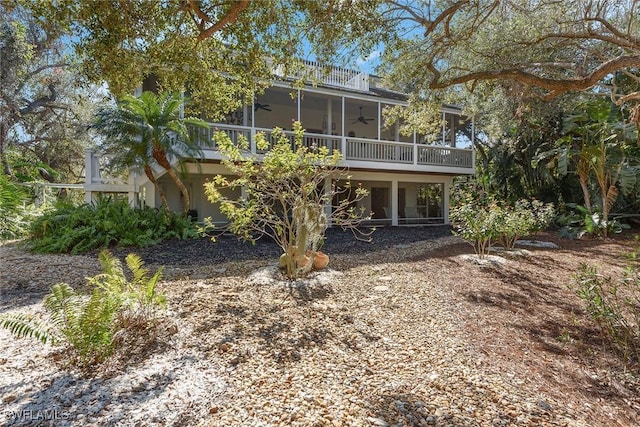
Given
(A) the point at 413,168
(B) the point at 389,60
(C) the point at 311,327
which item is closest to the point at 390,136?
(A) the point at 413,168

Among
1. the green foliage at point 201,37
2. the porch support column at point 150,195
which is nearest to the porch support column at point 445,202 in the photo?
the green foliage at point 201,37

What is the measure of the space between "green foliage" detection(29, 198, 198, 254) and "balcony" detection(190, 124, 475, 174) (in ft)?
7.97

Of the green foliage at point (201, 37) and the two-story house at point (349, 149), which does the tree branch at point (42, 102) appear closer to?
the two-story house at point (349, 149)

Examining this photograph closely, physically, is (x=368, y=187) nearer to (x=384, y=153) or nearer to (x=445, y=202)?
(x=384, y=153)

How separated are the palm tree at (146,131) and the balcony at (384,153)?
0.80 meters

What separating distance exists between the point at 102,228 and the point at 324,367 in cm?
843

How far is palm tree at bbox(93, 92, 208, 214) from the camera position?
9.87 meters

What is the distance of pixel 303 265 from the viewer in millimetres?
6000

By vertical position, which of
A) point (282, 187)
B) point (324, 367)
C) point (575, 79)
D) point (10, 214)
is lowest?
point (324, 367)

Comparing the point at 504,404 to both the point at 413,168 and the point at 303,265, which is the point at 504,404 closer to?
the point at 303,265

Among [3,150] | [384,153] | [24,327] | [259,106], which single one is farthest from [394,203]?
[3,150]

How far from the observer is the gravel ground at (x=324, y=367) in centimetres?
250

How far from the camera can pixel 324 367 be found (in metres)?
3.11

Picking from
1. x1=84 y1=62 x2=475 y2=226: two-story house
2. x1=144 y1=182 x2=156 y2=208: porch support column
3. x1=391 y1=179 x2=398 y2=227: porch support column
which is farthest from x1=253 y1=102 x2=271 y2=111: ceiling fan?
x1=391 y1=179 x2=398 y2=227: porch support column
